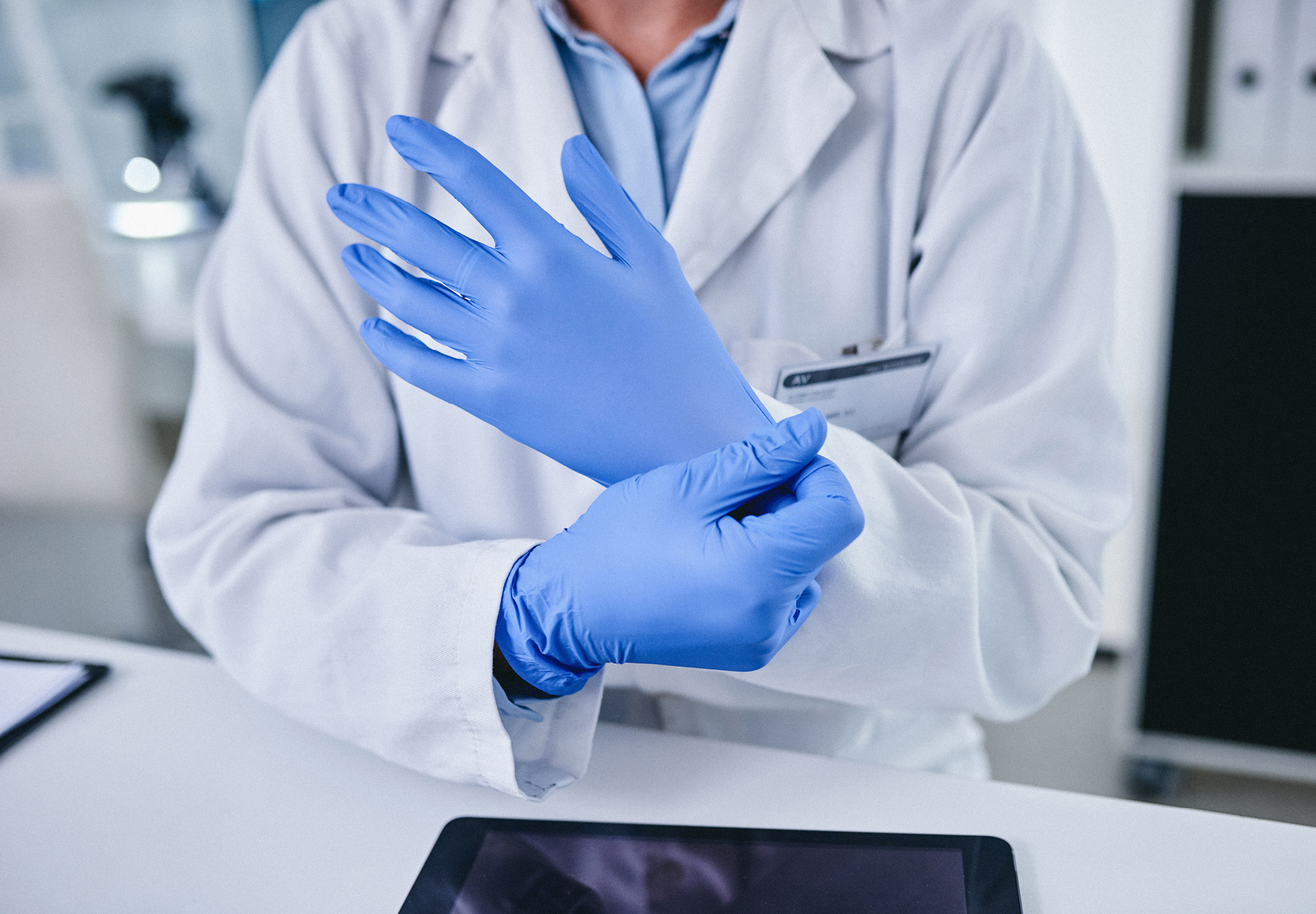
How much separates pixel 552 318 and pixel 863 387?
0.30 m

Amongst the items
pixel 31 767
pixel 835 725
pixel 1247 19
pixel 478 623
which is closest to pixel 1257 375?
pixel 1247 19

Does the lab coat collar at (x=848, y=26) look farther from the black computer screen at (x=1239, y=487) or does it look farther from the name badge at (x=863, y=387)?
the black computer screen at (x=1239, y=487)

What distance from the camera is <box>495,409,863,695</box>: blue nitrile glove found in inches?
21.1

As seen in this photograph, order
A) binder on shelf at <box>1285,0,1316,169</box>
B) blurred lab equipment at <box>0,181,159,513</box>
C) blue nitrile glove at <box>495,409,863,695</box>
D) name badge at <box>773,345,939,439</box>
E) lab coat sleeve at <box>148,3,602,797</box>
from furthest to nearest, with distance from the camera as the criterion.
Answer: blurred lab equipment at <box>0,181,159,513</box> → binder on shelf at <box>1285,0,1316,169</box> → name badge at <box>773,345,939,439</box> → lab coat sleeve at <box>148,3,602,797</box> → blue nitrile glove at <box>495,409,863,695</box>

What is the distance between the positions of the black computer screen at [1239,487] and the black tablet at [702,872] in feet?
3.87

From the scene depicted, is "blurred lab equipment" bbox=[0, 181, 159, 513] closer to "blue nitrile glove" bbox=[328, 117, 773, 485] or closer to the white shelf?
"blue nitrile glove" bbox=[328, 117, 773, 485]

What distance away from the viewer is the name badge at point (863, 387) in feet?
2.52

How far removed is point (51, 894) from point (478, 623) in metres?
0.29

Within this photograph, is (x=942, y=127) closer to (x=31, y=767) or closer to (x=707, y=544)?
(x=707, y=544)

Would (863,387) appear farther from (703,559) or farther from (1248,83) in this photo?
(1248,83)

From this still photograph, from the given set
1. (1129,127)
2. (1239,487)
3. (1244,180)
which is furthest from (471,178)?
(1129,127)

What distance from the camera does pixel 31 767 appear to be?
0.71 metres

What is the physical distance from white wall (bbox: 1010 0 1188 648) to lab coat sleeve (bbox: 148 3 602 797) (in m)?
1.29

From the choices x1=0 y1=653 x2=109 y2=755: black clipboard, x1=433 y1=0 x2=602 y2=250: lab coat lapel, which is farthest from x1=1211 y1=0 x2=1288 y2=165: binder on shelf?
x1=0 y1=653 x2=109 y2=755: black clipboard
